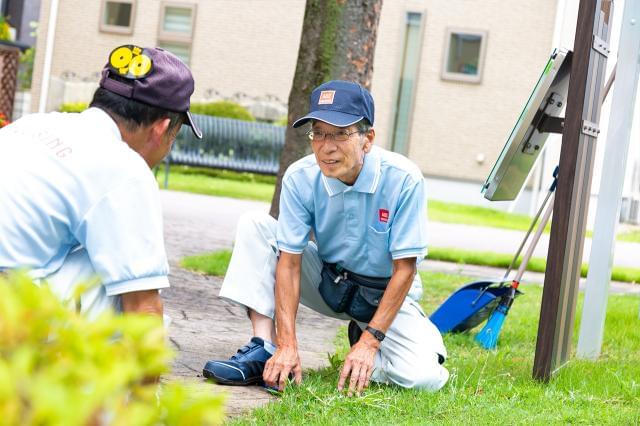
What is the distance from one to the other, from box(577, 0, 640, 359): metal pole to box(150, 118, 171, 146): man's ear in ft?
9.74

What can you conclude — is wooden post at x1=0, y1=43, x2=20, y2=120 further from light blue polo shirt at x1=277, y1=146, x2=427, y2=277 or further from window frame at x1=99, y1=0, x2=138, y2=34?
window frame at x1=99, y1=0, x2=138, y2=34

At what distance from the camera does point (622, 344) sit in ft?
18.6

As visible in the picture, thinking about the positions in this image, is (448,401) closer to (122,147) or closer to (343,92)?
(343,92)

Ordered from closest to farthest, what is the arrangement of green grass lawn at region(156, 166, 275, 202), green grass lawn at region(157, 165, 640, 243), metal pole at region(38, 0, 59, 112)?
green grass lawn at region(156, 166, 275, 202) < green grass lawn at region(157, 165, 640, 243) < metal pole at region(38, 0, 59, 112)

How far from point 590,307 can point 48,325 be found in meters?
4.41

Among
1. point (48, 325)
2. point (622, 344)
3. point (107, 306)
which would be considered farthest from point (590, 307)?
point (48, 325)

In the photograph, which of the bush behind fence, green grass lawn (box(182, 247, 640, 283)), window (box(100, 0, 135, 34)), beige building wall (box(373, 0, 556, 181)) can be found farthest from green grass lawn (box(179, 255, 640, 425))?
window (box(100, 0, 135, 34))

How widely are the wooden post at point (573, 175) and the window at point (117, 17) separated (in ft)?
69.6

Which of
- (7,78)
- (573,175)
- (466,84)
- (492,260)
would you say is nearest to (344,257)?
(573,175)

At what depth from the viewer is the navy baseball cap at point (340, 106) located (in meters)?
3.83

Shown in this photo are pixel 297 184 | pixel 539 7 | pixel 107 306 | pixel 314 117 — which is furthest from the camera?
pixel 539 7

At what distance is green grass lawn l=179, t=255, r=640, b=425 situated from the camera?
11.7 feet

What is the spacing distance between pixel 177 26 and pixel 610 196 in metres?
20.4

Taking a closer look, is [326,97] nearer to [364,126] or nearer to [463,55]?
[364,126]
